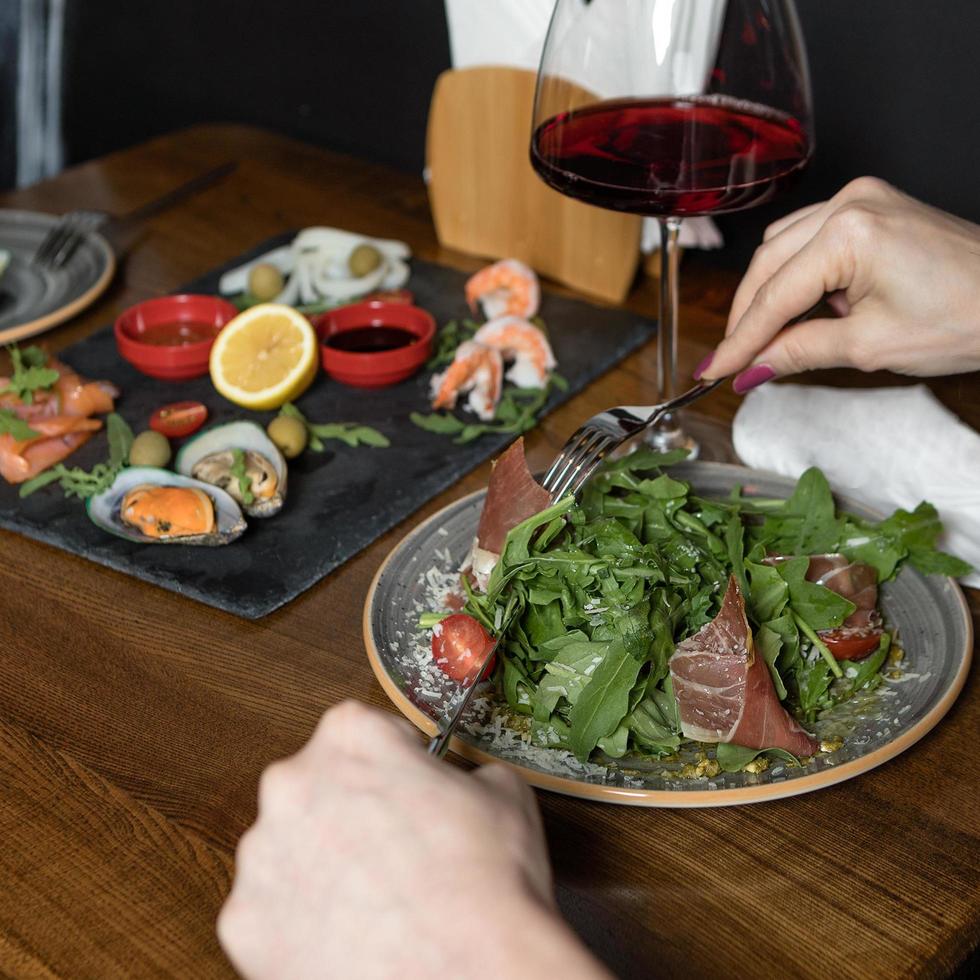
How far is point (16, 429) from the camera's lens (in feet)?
4.39

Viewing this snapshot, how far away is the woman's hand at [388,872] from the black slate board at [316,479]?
456 millimetres

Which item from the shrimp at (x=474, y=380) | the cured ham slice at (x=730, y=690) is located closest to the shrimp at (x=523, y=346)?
the shrimp at (x=474, y=380)

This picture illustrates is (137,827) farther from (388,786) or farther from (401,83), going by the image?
(401,83)

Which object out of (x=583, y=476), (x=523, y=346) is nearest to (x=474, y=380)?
(x=523, y=346)

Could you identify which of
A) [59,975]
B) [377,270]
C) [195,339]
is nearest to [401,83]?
[377,270]

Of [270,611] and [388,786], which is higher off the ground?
[388,786]

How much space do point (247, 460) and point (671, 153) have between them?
1.69 feet

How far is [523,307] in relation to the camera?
1.62 meters

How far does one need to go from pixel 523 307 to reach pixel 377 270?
0.72ft

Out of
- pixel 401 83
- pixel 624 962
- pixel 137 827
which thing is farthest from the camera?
pixel 401 83

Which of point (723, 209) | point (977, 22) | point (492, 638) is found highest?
point (977, 22)

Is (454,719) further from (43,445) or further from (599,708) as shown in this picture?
(43,445)

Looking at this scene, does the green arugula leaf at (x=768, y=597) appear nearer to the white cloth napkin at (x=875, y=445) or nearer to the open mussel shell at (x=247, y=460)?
the white cloth napkin at (x=875, y=445)

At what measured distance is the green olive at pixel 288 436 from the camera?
53.1 inches
